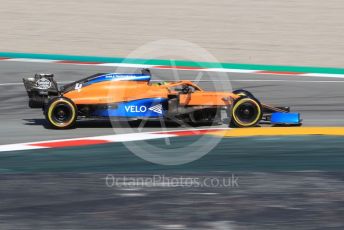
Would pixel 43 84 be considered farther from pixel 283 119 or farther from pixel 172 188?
pixel 172 188

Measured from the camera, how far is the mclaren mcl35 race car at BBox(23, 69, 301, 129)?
42.0ft

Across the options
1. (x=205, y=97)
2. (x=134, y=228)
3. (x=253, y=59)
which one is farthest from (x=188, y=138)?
(x=253, y=59)

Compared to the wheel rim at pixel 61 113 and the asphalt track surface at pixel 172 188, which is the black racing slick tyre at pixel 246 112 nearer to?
the asphalt track surface at pixel 172 188

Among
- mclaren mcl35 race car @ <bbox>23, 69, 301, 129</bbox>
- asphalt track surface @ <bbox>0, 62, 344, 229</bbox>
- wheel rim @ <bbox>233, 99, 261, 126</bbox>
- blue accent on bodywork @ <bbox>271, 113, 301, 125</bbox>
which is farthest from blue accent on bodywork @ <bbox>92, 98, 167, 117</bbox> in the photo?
blue accent on bodywork @ <bbox>271, 113, 301, 125</bbox>

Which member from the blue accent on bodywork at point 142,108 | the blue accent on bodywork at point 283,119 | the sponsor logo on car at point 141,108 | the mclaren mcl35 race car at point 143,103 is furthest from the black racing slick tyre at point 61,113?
the blue accent on bodywork at point 283,119

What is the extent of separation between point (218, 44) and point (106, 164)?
48.5 feet

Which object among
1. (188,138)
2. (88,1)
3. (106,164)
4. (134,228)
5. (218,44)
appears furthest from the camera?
(88,1)

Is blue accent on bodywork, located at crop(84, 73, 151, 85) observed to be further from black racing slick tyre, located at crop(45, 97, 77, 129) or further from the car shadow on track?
the car shadow on track

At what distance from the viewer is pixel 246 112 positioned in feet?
42.1

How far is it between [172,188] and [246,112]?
4796 millimetres

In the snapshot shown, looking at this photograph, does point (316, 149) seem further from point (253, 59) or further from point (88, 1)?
point (88, 1)

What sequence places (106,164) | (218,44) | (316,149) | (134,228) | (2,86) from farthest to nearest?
(218,44)
(2,86)
(316,149)
(106,164)
(134,228)

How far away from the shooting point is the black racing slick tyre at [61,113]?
1273 centimetres

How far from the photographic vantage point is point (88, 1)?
90.2 ft
